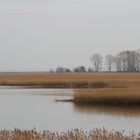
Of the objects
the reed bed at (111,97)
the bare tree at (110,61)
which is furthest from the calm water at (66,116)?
the bare tree at (110,61)

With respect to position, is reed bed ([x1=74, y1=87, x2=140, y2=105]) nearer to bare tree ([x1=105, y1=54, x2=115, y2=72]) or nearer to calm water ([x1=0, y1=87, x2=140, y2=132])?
calm water ([x1=0, y1=87, x2=140, y2=132])

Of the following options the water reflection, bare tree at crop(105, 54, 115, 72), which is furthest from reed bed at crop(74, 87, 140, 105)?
bare tree at crop(105, 54, 115, 72)

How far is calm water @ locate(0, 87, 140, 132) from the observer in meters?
19.0

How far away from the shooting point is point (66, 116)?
22.6 meters

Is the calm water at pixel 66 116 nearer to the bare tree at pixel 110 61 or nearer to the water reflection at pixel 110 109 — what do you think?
the water reflection at pixel 110 109

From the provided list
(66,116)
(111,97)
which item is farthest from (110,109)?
(111,97)

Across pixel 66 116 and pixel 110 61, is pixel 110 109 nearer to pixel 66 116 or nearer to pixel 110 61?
pixel 66 116

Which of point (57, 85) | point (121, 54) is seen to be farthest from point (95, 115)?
point (121, 54)

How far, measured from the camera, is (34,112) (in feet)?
80.1

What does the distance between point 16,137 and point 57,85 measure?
38.9 metres

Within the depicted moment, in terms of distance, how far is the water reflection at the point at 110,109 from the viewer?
2281 centimetres

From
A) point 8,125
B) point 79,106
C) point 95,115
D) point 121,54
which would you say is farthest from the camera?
point 121,54

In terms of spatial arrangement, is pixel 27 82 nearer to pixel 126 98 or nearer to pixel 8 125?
pixel 126 98

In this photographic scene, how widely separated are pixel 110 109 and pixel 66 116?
2854 millimetres
